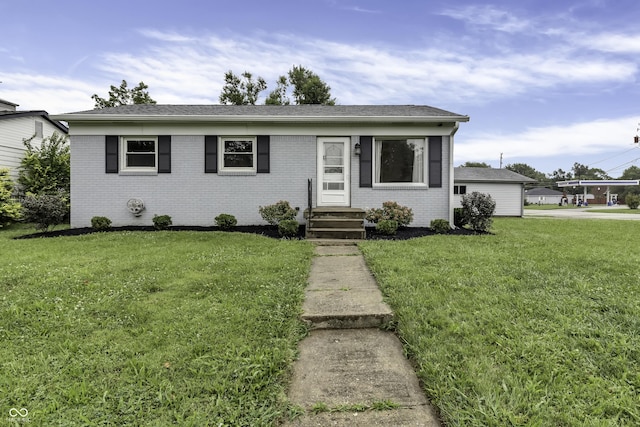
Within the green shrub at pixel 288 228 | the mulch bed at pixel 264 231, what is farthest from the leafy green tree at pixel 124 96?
the green shrub at pixel 288 228

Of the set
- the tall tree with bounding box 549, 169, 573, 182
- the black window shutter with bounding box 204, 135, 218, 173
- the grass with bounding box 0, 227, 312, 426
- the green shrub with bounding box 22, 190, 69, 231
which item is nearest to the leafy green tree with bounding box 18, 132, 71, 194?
the green shrub with bounding box 22, 190, 69, 231

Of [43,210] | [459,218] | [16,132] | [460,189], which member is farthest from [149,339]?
[460,189]

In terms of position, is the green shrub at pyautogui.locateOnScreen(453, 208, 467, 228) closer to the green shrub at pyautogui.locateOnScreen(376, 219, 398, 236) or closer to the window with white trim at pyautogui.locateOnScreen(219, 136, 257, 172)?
the green shrub at pyautogui.locateOnScreen(376, 219, 398, 236)

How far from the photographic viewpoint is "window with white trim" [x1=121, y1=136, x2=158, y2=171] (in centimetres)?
900

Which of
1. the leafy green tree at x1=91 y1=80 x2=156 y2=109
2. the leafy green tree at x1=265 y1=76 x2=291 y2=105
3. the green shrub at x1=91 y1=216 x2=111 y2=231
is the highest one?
the leafy green tree at x1=265 y1=76 x2=291 y2=105

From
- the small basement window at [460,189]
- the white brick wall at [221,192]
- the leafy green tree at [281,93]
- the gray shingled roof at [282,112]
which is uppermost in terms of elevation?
the leafy green tree at [281,93]

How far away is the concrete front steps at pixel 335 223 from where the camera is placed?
7.59 meters

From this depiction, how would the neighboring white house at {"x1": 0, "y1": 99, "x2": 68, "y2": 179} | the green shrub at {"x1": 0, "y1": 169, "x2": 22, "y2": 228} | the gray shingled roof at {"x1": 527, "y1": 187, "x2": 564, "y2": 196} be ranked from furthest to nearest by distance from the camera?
the gray shingled roof at {"x1": 527, "y1": 187, "x2": 564, "y2": 196} → the neighboring white house at {"x1": 0, "y1": 99, "x2": 68, "y2": 179} → the green shrub at {"x1": 0, "y1": 169, "x2": 22, "y2": 228}

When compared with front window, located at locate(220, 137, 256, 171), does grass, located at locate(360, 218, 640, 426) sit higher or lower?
lower

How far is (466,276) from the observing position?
13.3 ft

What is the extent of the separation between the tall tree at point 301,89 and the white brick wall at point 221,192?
14.3 meters

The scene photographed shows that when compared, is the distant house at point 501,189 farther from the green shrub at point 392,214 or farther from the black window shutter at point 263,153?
the black window shutter at point 263,153

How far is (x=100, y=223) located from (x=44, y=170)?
5544mm

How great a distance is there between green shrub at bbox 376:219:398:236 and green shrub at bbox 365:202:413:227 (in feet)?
1.12
